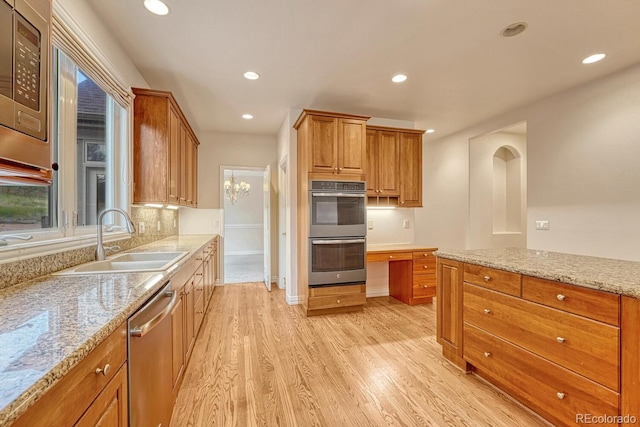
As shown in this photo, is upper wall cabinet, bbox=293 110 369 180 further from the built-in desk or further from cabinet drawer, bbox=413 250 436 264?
cabinet drawer, bbox=413 250 436 264

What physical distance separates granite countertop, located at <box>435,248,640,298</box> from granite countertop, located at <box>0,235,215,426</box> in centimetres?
206

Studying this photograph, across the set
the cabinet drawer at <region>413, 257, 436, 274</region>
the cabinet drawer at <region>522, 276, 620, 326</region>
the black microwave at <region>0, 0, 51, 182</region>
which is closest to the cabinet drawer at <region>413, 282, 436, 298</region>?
the cabinet drawer at <region>413, 257, 436, 274</region>

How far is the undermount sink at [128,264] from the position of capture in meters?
1.60

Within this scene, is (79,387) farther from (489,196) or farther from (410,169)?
(489,196)

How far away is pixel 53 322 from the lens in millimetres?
861

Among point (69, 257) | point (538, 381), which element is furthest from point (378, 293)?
point (69, 257)

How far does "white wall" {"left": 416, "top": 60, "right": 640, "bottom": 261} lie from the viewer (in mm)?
2766

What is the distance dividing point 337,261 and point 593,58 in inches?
129

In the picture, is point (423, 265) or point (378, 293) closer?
point (423, 265)

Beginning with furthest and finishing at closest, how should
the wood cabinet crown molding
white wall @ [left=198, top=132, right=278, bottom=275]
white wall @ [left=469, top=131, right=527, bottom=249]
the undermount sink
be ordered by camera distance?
white wall @ [left=469, top=131, right=527, bottom=249] → white wall @ [left=198, top=132, right=278, bottom=275] → the wood cabinet crown molding → the undermount sink

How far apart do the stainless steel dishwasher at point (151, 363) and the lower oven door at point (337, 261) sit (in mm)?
1876

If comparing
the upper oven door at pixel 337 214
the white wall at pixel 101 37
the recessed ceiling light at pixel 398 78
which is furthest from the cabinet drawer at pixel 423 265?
the white wall at pixel 101 37

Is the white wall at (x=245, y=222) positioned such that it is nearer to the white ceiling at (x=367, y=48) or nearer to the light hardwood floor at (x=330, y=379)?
the white ceiling at (x=367, y=48)

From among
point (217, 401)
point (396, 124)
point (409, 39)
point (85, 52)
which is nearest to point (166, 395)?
point (217, 401)
